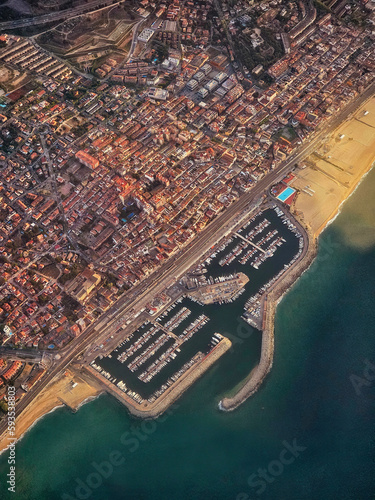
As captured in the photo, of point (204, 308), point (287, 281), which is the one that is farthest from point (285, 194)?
point (204, 308)

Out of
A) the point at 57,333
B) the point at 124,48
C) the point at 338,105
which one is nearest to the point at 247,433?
the point at 57,333

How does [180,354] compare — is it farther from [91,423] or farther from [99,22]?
[99,22]

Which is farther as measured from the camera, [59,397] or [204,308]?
[204,308]

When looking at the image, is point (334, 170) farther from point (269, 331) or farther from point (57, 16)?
point (57, 16)

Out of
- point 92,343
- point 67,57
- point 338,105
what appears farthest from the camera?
point 67,57

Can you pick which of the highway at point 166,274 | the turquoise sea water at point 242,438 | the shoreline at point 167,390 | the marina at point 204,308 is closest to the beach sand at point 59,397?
the highway at point 166,274

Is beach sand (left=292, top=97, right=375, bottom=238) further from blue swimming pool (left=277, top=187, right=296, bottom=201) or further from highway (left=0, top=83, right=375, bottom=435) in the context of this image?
highway (left=0, top=83, right=375, bottom=435)
